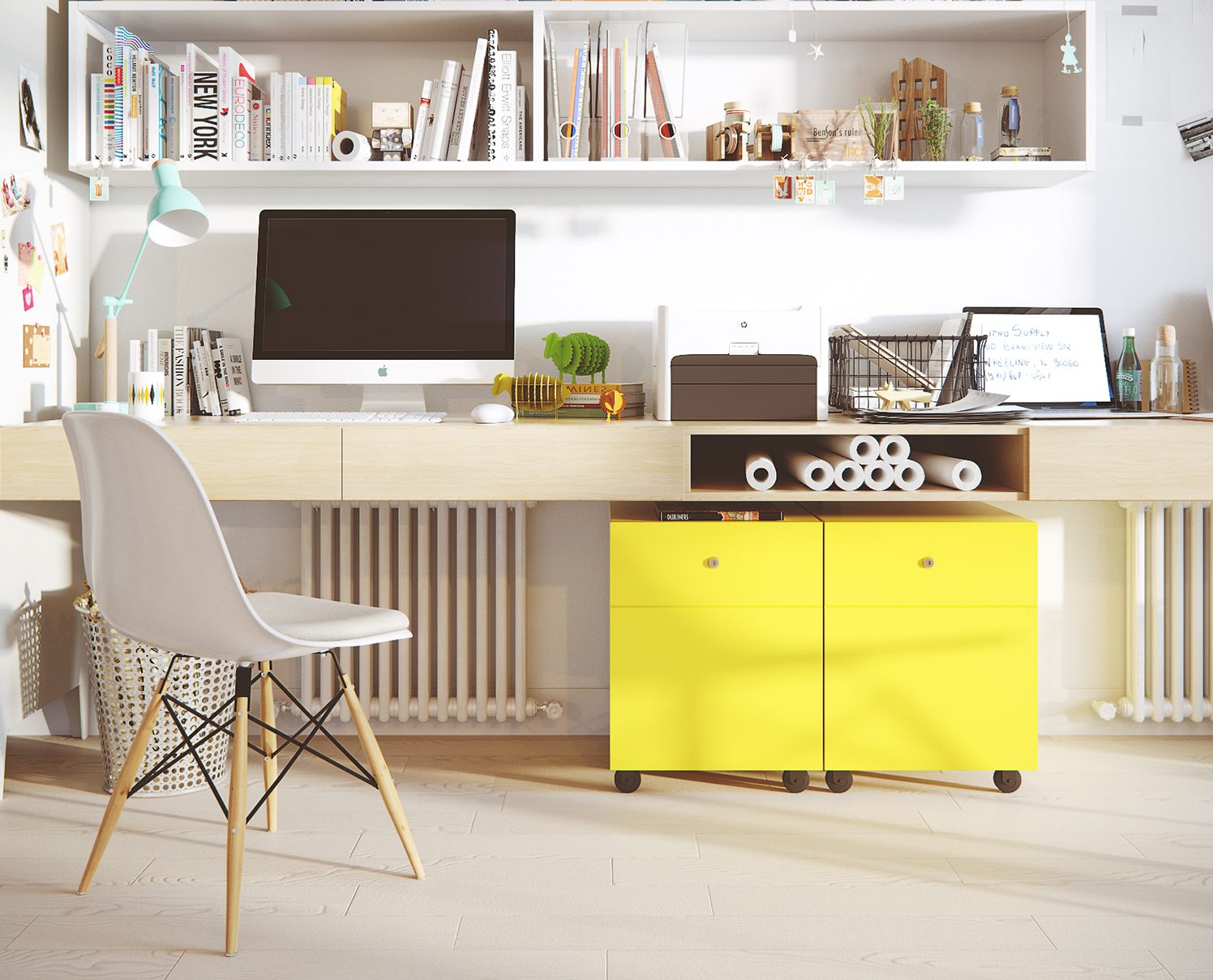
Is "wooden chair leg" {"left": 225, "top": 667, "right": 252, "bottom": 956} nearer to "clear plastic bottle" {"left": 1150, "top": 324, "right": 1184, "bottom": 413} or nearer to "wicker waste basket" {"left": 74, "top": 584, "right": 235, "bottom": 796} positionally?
"wicker waste basket" {"left": 74, "top": 584, "right": 235, "bottom": 796}

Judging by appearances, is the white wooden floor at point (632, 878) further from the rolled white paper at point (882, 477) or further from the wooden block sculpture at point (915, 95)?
the wooden block sculpture at point (915, 95)

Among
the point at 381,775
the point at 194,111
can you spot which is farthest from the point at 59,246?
the point at 381,775

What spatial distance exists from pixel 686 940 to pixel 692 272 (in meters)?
1.62

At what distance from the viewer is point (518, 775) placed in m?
2.47

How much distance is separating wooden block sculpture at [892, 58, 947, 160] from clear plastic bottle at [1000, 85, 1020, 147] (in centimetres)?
14

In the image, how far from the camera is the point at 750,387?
2.30m

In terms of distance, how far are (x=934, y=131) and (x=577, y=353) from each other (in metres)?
0.97

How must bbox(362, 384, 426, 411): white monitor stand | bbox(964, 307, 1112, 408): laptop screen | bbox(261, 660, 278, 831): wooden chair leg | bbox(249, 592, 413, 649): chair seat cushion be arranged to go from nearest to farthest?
bbox(249, 592, 413, 649): chair seat cushion, bbox(261, 660, 278, 831): wooden chair leg, bbox(362, 384, 426, 411): white monitor stand, bbox(964, 307, 1112, 408): laptop screen

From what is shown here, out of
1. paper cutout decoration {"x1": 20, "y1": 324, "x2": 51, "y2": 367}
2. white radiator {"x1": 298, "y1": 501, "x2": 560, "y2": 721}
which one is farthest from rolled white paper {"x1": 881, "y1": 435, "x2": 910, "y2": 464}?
paper cutout decoration {"x1": 20, "y1": 324, "x2": 51, "y2": 367}

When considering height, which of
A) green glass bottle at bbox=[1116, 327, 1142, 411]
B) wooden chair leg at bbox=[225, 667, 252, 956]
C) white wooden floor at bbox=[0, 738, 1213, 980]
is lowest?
white wooden floor at bbox=[0, 738, 1213, 980]

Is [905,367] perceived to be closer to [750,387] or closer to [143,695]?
[750,387]

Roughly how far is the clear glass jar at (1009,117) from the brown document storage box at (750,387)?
805 millimetres

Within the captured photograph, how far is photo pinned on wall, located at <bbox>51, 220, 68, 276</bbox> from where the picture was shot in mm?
2559

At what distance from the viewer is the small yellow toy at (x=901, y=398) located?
2.36m
